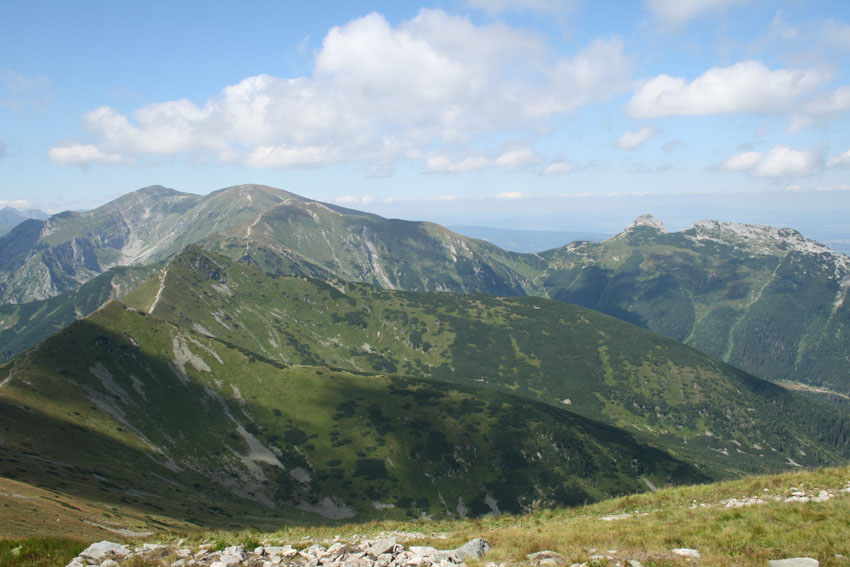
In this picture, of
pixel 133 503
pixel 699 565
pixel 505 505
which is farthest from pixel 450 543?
pixel 505 505

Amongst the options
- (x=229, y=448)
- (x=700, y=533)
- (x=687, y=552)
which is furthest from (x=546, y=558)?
(x=229, y=448)

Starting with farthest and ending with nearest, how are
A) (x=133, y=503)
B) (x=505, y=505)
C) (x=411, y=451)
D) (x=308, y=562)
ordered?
(x=411, y=451) < (x=505, y=505) < (x=133, y=503) < (x=308, y=562)

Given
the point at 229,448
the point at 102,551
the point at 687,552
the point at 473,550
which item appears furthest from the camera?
the point at 229,448

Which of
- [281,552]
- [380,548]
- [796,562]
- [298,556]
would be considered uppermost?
[796,562]

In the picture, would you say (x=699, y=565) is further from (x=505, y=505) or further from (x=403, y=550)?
(x=505, y=505)

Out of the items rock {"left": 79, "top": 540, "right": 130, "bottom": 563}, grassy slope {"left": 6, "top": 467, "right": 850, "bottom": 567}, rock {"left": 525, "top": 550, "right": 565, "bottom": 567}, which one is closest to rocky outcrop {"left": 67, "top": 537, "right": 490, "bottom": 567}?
rock {"left": 79, "top": 540, "right": 130, "bottom": 563}

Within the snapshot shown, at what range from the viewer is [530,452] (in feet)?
643

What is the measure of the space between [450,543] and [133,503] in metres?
82.6

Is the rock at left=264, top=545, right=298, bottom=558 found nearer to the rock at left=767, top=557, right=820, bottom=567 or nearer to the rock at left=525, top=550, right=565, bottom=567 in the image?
the rock at left=525, top=550, right=565, bottom=567

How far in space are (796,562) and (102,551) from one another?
34.4m

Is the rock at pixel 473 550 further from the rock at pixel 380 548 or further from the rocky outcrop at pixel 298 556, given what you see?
the rock at pixel 380 548

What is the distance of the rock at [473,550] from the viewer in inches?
945

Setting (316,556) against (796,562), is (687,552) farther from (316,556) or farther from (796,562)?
(316,556)

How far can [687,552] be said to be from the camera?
70.3 feet
